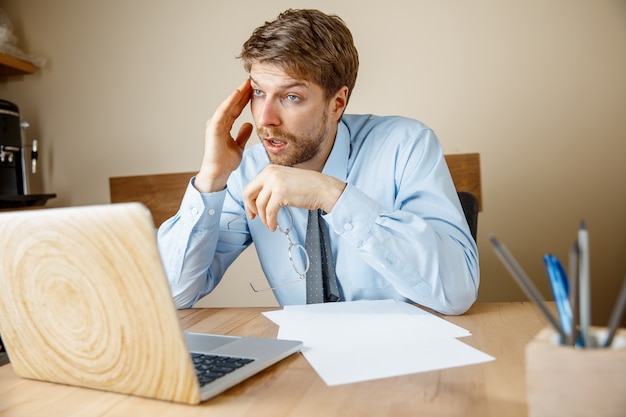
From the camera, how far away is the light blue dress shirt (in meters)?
1.08

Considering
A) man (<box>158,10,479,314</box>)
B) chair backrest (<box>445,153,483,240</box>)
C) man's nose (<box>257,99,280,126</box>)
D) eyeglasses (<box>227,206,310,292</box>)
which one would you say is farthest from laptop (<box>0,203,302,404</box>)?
chair backrest (<box>445,153,483,240</box>)

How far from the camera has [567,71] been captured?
2.25 m

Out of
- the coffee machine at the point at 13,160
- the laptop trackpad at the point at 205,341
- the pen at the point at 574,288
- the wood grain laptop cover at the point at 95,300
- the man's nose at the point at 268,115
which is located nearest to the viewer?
the pen at the point at 574,288

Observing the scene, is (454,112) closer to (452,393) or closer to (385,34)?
(385,34)

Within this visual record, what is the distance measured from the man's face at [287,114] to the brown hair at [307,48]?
24 mm

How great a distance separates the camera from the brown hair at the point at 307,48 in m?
1.43

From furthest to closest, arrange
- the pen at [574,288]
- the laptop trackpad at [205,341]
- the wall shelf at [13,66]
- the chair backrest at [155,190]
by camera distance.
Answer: the chair backrest at [155,190] < the wall shelf at [13,66] < the laptop trackpad at [205,341] < the pen at [574,288]

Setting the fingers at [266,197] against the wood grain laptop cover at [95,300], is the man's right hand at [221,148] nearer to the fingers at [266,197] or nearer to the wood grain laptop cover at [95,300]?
the fingers at [266,197]

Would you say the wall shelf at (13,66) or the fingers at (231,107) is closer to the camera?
the fingers at (231,107)

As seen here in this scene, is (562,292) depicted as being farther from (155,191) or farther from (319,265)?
(155,191)

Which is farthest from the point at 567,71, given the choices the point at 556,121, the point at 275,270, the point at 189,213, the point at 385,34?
the point at 189,213

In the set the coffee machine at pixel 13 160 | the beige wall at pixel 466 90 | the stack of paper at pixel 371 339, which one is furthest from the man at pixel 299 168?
the coffee machine at pixel 13 160

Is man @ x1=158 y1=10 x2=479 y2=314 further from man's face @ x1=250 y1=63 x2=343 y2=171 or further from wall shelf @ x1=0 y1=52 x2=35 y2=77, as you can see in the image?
wall shelf @ x1=0 y1=52 x2=35 y2=77

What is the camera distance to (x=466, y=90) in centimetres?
232
